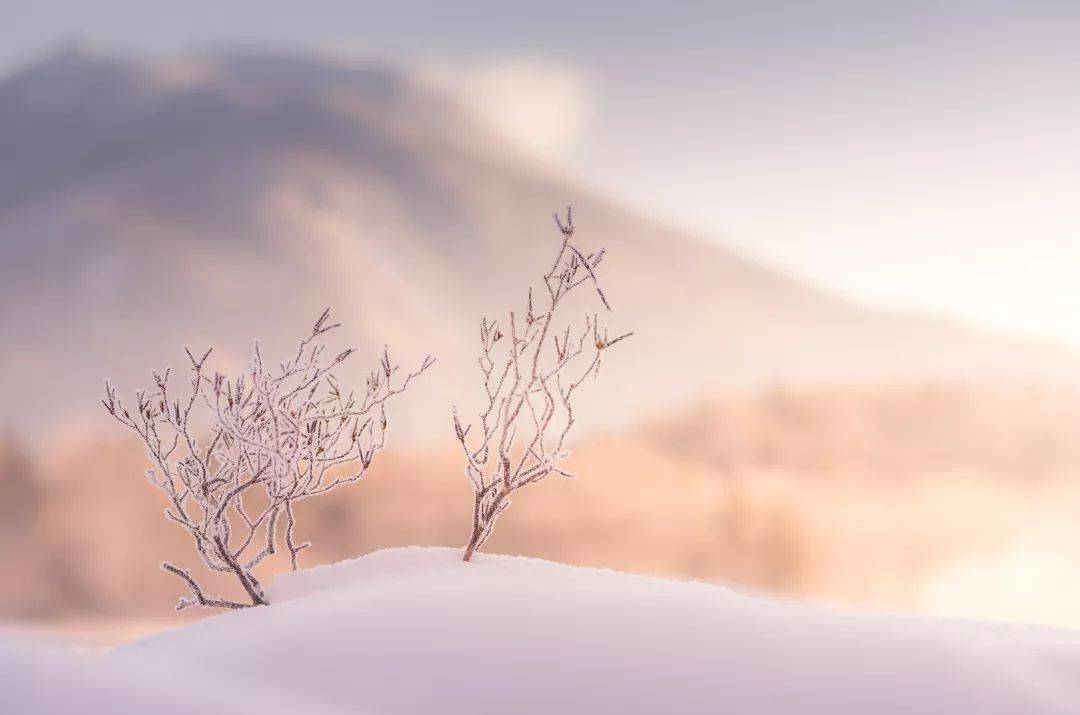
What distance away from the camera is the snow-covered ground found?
1936mm

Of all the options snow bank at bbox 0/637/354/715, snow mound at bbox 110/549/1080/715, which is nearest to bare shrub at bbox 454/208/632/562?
snow mound at bbox 110/549/1080/715

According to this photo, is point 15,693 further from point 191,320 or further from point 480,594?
point 191,320

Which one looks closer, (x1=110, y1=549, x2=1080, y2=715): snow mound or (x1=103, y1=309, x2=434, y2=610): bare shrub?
(x1=110, y1=549, x2=1080, y2=715): snow mound

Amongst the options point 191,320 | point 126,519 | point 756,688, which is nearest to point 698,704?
point 756,688

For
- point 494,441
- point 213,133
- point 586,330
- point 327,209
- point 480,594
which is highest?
point 213,133

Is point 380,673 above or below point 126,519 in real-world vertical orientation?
below

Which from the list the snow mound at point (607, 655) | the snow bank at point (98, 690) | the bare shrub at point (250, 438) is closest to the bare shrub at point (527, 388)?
the bare shrub at point (250, 438)

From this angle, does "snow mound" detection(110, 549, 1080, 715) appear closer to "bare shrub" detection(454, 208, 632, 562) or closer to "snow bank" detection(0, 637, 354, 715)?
"snow bank" detection(0, 637, 354, 715)

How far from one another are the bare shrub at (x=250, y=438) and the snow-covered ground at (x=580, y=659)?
17.6 inches

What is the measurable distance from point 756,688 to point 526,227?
13.3m

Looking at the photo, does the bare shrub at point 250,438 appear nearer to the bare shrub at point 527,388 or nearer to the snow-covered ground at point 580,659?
the bare shrub at point 527,388

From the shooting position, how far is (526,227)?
1490 cm

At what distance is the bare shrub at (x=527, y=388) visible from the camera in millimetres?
2975

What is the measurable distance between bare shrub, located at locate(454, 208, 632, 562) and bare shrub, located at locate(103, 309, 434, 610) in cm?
27
